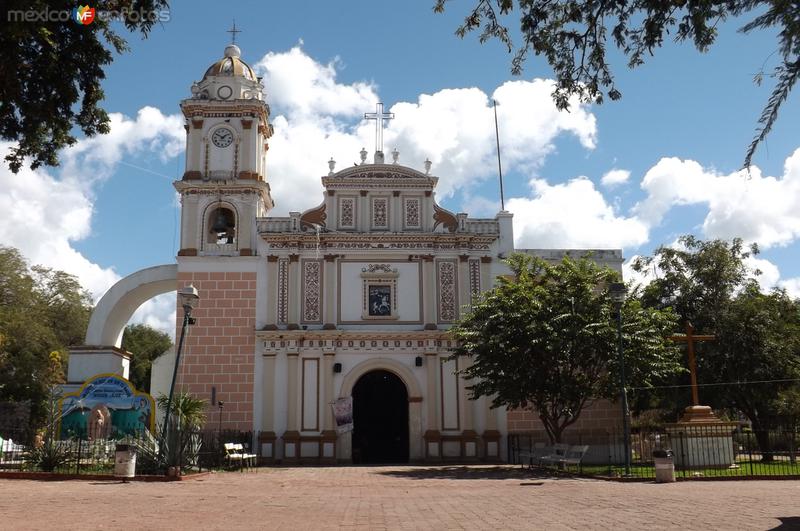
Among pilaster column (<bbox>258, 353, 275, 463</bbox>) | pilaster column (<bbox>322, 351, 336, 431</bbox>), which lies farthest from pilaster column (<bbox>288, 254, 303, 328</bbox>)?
pilaster column (<bbox>322, 351, 336, 431</bbox>)

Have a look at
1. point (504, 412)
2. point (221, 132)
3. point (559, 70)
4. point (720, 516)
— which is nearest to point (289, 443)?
point (504, 412)

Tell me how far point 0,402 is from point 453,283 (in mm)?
25318

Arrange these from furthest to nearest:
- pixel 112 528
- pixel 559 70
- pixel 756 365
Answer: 1. pixel 756 365
2. pixel 112 528
3. pixel 559 70

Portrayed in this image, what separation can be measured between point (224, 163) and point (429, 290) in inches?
342

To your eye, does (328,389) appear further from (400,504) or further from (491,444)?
(400,504)

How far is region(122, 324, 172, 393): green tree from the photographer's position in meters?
51.8

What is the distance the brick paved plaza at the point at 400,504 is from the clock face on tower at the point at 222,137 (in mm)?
14098

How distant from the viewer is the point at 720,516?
8750mm

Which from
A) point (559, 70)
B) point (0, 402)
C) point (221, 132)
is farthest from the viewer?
point (0, 402)

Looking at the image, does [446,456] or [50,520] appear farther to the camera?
[446,456]

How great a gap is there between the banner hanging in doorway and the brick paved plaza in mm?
8155

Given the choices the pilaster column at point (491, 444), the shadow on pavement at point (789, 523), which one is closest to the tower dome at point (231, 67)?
the pilaster column at point (491, 444)

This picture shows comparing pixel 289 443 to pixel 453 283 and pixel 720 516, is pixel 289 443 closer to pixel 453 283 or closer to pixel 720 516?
pixel 453 283

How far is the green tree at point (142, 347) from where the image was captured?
170 ft
